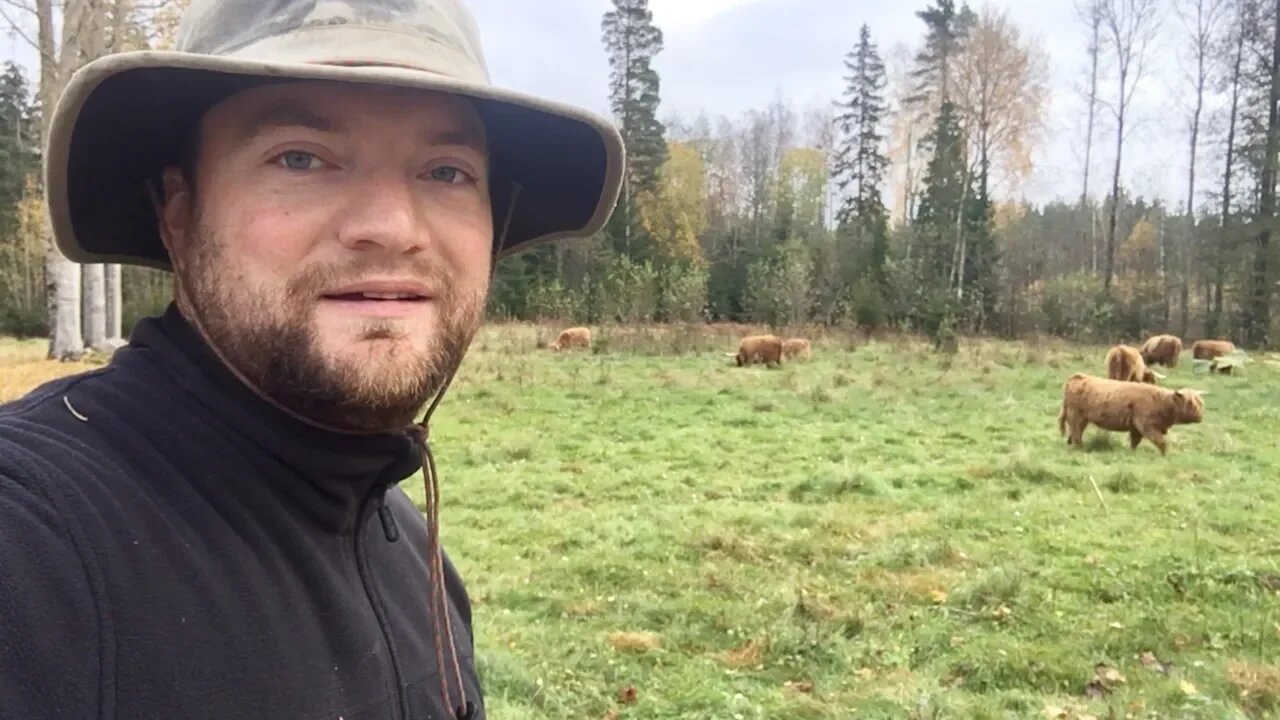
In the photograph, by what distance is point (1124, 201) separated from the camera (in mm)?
54719

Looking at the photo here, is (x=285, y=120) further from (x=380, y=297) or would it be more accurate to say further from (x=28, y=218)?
(x=28, y=218)

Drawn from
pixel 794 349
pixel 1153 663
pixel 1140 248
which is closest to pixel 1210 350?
pixel 794 349

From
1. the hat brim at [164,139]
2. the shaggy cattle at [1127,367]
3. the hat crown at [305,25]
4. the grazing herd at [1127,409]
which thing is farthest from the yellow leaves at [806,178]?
the hat crown at [305,25]

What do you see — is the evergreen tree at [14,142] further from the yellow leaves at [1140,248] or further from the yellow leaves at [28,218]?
the yellow leaves at [1140,248]

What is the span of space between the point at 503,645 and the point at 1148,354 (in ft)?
68.8

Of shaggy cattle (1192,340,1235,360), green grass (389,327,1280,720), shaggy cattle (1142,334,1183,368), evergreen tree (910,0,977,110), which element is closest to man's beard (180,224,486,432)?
green grass (389,327,1280,720)

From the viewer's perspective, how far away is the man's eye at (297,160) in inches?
46.8

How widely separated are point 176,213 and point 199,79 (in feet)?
0.73

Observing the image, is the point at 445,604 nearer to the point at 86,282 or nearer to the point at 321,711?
the point at 321,711

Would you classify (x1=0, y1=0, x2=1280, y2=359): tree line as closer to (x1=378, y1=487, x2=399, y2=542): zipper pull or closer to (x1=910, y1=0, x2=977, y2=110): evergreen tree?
(x1=910, y1=0, x2=977, y2=110): evergreen tree

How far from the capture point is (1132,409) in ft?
34.9

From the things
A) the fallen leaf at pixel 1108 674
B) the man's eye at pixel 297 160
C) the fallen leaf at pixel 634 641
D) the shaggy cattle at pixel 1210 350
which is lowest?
the fallen leaf at pixel 634 641

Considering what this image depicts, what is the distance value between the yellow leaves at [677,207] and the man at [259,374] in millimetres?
39152

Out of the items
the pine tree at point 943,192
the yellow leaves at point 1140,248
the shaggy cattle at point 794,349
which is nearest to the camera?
the shaggy cattle at point 794,349
